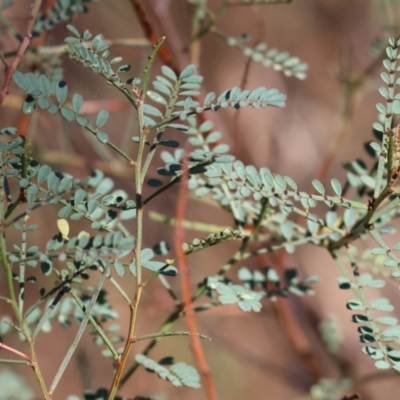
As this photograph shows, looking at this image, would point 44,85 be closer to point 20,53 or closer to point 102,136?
point 102,136

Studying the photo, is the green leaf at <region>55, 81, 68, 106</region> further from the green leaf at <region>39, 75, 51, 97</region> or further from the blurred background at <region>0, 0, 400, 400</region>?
the blurred background at <region>0, 0, 400, 400</region>

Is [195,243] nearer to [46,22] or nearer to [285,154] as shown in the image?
[46,22]

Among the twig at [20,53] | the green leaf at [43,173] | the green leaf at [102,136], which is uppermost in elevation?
the twig at [20,53]

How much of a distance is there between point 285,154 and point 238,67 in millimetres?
545

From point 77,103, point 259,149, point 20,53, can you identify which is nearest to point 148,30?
point 20,53

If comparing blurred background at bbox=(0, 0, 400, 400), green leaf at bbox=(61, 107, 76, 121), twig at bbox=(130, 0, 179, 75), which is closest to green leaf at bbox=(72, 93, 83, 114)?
green leaf at bbox=(61, 107, 76, 121)

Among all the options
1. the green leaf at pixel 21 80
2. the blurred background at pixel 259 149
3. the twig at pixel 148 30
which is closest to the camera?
the green leaf at pixel 21 80

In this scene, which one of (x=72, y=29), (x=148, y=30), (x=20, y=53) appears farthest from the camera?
(x=148, y=30)

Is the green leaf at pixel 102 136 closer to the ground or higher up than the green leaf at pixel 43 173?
higher up

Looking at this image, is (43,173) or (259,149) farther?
(259,149)

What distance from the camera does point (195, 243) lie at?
0.47m

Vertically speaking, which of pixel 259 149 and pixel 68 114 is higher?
pixel 259 149

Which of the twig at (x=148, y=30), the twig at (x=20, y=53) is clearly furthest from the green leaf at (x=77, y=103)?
the twig at (x=148, y=30)

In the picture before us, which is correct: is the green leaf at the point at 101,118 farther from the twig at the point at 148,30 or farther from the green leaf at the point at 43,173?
the twig at the point at 148,30
